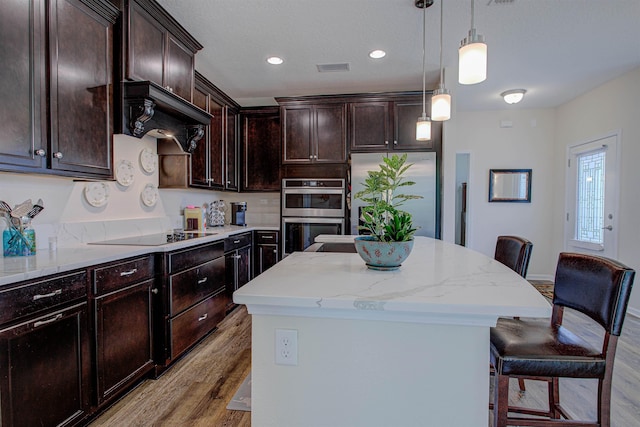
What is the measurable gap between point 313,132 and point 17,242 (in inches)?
119

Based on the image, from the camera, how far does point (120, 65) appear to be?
7.36ft

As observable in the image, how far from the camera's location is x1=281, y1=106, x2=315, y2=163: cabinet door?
4211 mm

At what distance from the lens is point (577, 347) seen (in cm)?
131

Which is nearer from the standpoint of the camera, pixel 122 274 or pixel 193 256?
pixel 122 274

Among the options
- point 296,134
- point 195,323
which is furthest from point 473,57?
point 296,134

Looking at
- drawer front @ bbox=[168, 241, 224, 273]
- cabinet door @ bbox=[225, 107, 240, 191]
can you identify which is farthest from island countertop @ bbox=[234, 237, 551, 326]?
cabinet door @ bbox=[225, 107, 240, 191]

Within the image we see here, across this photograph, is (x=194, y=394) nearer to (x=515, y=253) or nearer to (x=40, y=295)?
(x=40, y=295)

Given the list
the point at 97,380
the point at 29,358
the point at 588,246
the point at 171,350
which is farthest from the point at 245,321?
the point at 588,246

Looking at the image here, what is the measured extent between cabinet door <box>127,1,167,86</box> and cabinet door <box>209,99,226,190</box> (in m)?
1.17

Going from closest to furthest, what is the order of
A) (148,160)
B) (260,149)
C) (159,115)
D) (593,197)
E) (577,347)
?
(577,347) → (159,115) → (148,160) → (593,197) → (260,149)

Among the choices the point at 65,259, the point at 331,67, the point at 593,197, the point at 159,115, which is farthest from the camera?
the point at 593,197

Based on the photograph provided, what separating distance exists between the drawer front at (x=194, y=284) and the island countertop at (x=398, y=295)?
1409mm

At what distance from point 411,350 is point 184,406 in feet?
5.27

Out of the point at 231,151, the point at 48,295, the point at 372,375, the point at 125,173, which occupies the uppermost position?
the point at 231,151
